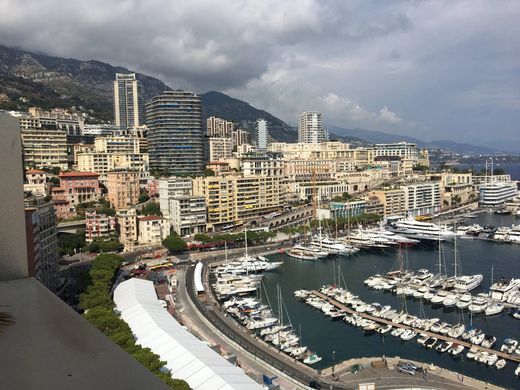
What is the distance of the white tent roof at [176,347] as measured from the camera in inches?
346

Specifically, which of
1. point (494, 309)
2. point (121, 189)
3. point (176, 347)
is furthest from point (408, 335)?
point (121, 189)

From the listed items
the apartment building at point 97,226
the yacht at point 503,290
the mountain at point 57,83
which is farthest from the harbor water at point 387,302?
the mountain at point 57,83

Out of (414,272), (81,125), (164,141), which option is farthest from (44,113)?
(414,272)

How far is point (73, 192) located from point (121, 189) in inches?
119

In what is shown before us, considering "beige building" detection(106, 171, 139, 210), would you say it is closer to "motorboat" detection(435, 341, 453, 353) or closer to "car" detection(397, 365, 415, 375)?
"motorboat" detection(435, 341, 453, 353)

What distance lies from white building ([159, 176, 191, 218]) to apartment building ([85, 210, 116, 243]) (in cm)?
489

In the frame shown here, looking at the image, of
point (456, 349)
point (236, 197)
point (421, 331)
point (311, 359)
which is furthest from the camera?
point (236, 197)

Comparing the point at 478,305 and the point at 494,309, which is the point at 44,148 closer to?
the point at 478,305

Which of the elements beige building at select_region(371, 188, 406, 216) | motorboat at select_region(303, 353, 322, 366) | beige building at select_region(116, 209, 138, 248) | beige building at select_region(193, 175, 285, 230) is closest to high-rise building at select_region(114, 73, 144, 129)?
beige building at select_region(193, 175, 285, 230)

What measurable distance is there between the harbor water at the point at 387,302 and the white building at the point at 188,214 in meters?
6.12

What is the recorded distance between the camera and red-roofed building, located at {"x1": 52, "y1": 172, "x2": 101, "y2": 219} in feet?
92.1

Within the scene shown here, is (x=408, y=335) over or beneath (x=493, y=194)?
beneath

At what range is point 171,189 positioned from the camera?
1186 inches

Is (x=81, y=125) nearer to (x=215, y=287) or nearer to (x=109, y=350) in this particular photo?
(x=215, y=287)
